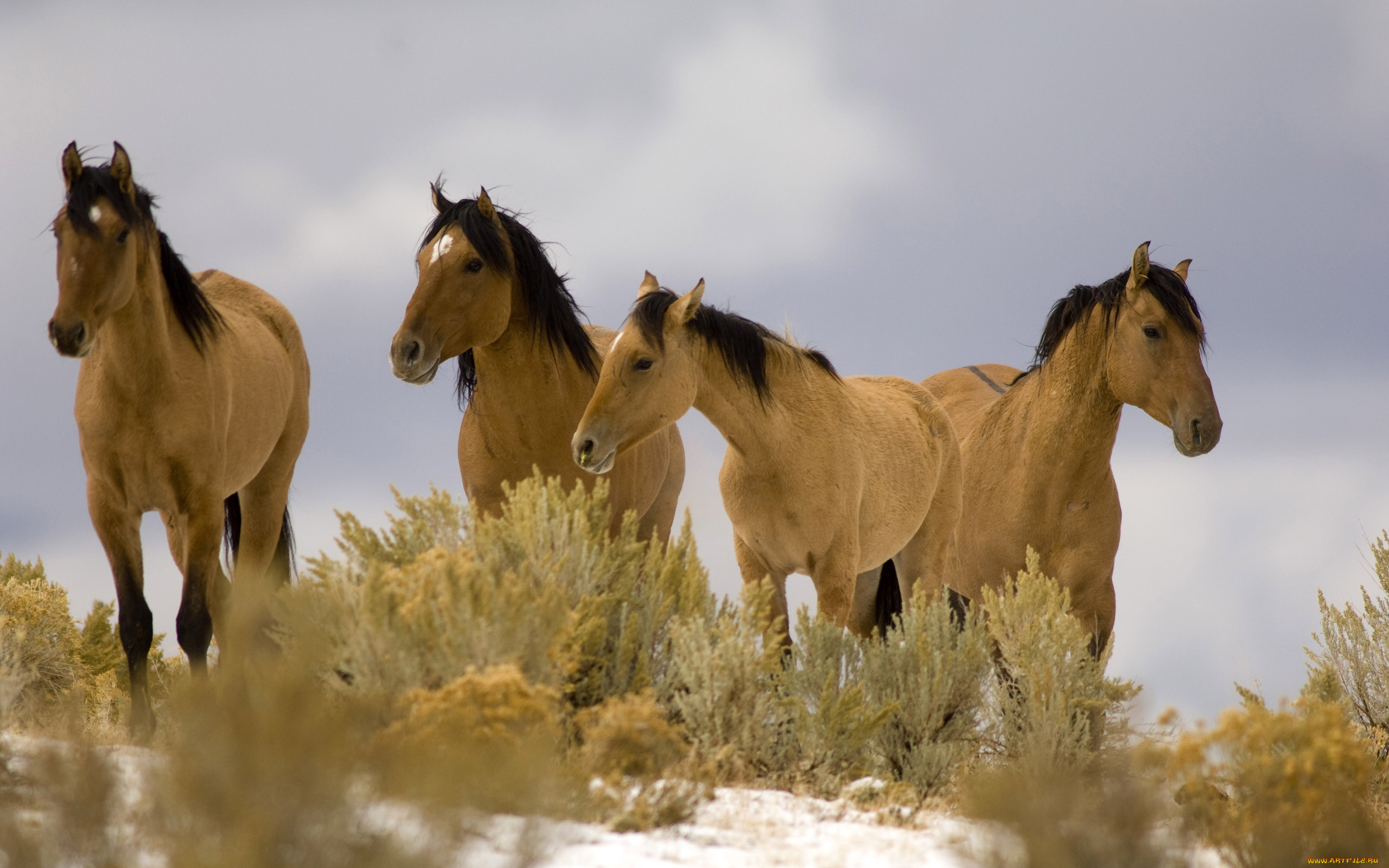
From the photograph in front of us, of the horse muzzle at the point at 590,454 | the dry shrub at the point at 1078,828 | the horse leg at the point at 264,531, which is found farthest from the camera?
the horse leg at the point at 264,531

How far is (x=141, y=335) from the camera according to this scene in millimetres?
5969

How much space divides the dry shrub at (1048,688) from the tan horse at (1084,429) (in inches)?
39.9

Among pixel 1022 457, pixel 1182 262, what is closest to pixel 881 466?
pixel 1022 457

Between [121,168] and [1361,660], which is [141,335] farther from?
[1361,660]

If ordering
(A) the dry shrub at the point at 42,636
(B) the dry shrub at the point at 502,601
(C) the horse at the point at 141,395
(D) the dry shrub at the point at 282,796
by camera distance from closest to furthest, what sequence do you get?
(D) the dry shrub at the point at 282,796 → (B) the dry shrub at the point at 502,601 → (C) the horse at the point at 141,395 → (A) the dry shrub at the point at 42,636

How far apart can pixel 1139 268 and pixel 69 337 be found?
5943 millimetres

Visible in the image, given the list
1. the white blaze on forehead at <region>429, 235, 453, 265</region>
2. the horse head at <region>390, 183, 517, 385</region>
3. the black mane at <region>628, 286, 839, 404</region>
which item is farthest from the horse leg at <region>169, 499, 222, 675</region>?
the black mane at <region>628, 286, 839, 404</region>

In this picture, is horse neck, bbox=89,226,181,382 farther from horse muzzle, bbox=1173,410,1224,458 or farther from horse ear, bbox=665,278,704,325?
horse muzzle, bbox=1173,410,1224,458

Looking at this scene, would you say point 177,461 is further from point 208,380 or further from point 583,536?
point 583,536

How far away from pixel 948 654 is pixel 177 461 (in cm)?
402

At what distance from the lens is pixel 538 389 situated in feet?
21.7

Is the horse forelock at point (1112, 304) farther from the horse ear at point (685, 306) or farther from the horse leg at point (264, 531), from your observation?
the horse leg at point (264, 531)

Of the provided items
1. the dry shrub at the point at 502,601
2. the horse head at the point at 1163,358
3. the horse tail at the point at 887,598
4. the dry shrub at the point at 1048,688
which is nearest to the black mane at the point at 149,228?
the dry shrub at the point at 502,601

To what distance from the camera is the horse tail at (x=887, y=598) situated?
8367 mm
